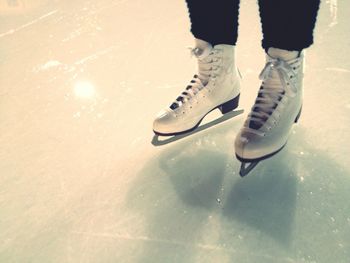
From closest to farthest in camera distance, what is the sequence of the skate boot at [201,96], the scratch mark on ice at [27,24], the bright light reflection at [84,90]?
the skate boot at [201,96]
the bright light reflection at [84,90]
the scratch mark on ice at [27,24]

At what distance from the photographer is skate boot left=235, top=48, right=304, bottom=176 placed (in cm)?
63

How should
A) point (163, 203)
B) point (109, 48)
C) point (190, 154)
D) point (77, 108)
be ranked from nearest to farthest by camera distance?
point (163, 203) < point (190, 154) < point (77, 108) < point (109, 48)

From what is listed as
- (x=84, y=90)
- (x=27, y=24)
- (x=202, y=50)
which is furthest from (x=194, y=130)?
(x=27, y=24)

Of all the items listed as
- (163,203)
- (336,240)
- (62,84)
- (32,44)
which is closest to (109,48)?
(62,84)

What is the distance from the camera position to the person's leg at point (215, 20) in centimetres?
65

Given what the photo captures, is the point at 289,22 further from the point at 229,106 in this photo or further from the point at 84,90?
the point at 84,90

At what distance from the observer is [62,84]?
44.1 inches

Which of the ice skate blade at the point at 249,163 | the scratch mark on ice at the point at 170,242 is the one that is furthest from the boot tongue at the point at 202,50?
the scratch mark on ice at the point at 170,242

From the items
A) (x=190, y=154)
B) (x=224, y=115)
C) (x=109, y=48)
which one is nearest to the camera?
(x=190, y=154)

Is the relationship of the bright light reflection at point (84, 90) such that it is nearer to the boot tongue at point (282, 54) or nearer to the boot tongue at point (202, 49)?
the boot tongue at point (202, 49)

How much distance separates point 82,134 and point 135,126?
154mm

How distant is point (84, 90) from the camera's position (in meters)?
1.08

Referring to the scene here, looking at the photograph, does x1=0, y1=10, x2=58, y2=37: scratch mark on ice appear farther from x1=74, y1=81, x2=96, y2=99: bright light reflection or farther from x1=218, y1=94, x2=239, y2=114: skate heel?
x1=218, y1=94, x2=239, y2=114: skate heel

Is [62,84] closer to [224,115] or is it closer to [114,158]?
[114,158]
